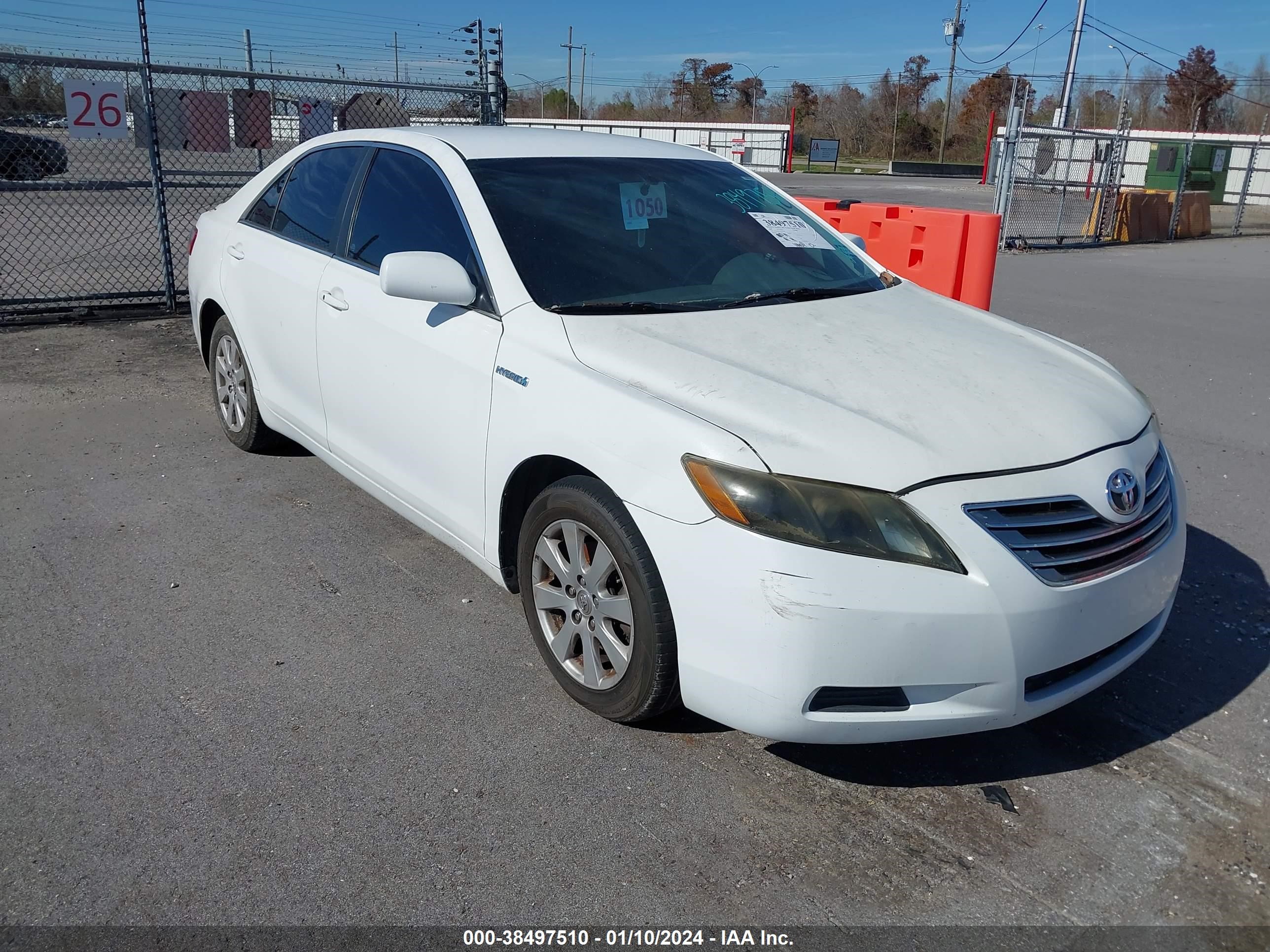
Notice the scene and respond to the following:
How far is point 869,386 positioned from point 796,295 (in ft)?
3.03

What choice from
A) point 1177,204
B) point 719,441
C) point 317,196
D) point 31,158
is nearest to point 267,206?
point 317,196

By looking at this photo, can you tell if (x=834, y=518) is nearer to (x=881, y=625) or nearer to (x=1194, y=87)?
(x=881, y=625)

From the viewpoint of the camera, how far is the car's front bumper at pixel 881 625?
8.29 feet

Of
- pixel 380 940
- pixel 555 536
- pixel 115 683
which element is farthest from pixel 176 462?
pixel 380 940

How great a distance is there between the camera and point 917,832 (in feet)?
9.11

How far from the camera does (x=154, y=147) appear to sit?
340 inches

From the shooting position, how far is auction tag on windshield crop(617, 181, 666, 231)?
3.88m

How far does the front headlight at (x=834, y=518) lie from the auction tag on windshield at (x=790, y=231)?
5.93 feet

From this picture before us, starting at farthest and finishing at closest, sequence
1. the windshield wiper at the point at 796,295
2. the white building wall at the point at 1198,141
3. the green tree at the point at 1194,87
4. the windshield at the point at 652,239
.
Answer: the green tree at the point at 1194,87 < the white building wall at the point at 1198,141 < the windshield wiper at the point at 796,295 < the windshield at the point at 652,239

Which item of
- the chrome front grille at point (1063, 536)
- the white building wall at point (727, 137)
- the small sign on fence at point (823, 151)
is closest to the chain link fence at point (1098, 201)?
the chrome front grille at point (1063, 536)

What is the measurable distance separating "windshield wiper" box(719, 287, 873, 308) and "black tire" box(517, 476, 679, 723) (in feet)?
3.15

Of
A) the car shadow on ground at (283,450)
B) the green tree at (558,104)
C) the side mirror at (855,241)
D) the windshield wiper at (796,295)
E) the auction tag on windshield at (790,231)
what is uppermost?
the green tree at (558,104)

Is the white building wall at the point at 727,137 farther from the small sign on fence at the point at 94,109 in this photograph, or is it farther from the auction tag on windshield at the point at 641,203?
the auction tag on windshield at the point at 641,203

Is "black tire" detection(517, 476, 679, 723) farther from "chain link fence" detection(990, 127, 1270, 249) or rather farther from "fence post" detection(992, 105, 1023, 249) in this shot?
"fence post" detection(992, 105, 1023, 249)
